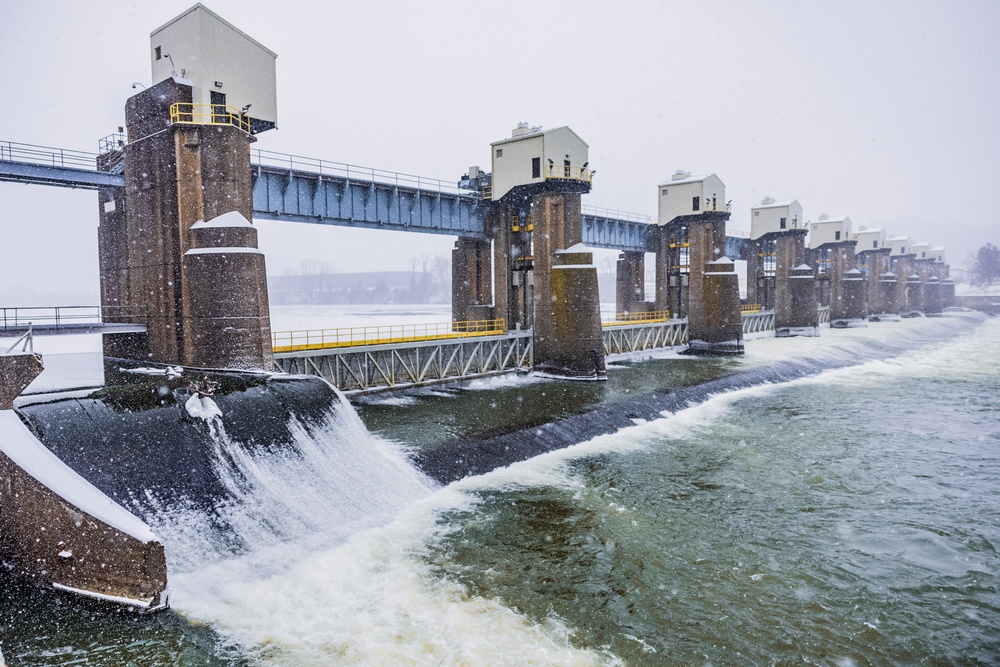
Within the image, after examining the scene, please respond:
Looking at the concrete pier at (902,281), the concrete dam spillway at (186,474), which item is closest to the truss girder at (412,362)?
the concrete dam spillway at (186,474)

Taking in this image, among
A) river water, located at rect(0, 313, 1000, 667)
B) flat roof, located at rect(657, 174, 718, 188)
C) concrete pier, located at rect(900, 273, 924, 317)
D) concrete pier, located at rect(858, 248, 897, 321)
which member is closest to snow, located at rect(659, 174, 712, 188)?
flat roof, located at rect(657, 174, 718, 188)

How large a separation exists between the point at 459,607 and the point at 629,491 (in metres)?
7.11

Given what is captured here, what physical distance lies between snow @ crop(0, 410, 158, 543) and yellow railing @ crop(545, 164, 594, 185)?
2448cm

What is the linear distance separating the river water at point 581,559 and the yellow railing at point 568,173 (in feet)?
45.0

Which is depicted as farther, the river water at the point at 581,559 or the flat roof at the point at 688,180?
the flat roof at the point at 688,180

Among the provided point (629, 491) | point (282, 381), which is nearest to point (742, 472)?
point (629, 491)

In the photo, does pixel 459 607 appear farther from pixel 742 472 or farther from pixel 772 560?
pixel 742 472

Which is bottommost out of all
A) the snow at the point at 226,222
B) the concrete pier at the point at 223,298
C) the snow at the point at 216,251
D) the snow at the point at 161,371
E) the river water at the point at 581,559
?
the river water at the point at 581,559

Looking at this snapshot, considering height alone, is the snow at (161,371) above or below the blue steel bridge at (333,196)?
below

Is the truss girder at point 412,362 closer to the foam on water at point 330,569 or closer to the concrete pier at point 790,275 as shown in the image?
the foam on water at point 330,569

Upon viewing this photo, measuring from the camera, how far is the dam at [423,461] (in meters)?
9.40

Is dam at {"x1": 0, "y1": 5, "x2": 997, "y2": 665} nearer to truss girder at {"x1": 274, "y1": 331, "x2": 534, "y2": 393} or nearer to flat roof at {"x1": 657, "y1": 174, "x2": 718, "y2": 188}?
truss girder at {"x1": 274, "y1": 331, "x2": 534, "y2": 393}

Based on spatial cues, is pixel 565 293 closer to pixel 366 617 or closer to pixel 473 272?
pixel 473 272

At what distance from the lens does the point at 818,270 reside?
7081 cm
